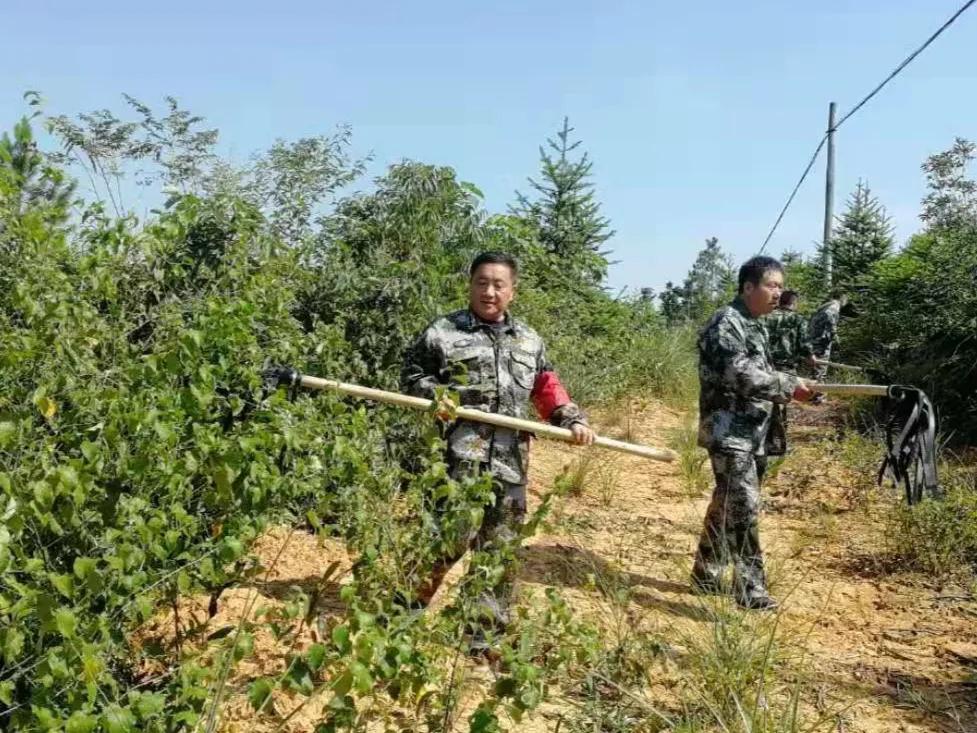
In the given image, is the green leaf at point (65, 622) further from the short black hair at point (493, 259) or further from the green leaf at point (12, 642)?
the short black hair at point (493, 259)

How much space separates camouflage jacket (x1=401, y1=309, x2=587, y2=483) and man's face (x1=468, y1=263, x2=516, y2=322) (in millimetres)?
63

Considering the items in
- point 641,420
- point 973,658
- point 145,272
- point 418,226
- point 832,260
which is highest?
point 832,260

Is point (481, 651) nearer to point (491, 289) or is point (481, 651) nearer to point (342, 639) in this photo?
point (491, 289)

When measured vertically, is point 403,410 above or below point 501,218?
below

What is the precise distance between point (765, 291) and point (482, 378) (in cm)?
169

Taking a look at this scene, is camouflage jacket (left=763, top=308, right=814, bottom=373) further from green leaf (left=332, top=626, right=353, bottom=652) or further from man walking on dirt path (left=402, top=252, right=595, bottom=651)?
green leaf (left=332, top=626, right=353, bottom=652)

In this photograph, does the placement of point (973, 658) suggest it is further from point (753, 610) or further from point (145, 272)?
point (145, 272)

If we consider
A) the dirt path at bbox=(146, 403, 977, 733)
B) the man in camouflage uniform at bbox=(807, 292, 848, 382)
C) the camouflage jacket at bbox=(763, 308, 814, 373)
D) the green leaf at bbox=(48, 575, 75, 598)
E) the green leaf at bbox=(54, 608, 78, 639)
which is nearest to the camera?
the green leaf at bbox=(54, 608, 78, 639)

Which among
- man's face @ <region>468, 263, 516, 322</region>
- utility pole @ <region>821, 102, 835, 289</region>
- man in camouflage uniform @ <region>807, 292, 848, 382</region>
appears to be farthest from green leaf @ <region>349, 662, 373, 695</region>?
utility pole @ <region>821, 102, 835, 289</region>

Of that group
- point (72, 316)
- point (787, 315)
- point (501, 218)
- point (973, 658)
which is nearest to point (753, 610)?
point (973, 658)

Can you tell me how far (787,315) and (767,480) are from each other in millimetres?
2875

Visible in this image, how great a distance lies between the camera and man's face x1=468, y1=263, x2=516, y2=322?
3.53 m

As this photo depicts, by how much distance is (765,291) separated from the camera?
14.5ft

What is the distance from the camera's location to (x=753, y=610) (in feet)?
13.6
